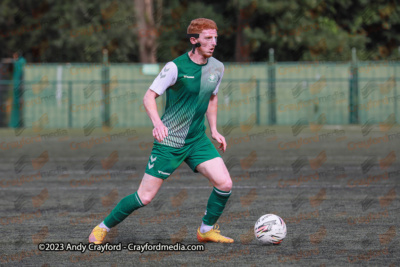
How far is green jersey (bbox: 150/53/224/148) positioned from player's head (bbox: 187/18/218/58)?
0.48 feet

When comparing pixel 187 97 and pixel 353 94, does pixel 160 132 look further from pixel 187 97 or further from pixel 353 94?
pixel 353 94

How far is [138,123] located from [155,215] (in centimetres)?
2293

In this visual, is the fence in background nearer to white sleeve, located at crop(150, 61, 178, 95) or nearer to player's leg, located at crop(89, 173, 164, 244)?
player's leg, located at crop(89, 173, 164, 244)

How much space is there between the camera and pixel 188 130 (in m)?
6.89

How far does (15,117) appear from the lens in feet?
99.9

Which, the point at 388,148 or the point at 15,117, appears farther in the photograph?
the point at 15,117

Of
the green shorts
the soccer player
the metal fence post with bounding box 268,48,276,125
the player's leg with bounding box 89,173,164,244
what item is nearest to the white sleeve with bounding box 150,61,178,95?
the soccer player

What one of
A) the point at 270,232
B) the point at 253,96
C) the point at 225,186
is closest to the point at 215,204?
the point at 225,186

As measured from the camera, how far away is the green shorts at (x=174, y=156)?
677cm

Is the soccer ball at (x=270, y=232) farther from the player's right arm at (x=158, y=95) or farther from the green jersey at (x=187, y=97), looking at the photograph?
the player's right arm at (x=158, y=95)

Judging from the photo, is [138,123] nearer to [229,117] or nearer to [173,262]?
[229,117]

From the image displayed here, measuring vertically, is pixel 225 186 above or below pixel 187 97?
below

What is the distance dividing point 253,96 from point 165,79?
24689mm

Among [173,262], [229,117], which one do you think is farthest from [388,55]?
[173,262]
